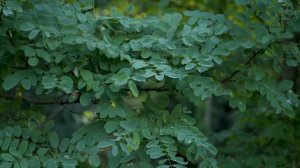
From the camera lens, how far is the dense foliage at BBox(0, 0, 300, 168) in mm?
2305

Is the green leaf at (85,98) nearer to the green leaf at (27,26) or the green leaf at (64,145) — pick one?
the green leaf at (64,145)

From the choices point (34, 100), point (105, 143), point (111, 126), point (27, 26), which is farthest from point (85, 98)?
point (34, 100)

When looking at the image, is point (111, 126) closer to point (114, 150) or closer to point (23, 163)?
point (114, 150)

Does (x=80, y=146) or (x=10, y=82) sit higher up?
(x=10, y=82)

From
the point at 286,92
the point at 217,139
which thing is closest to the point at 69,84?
the point at 286,92

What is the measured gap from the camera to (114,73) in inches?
94.1

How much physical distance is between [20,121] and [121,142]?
2.74ft

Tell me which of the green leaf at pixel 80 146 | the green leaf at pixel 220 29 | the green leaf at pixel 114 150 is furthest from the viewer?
the green leaf at pixel 220 29

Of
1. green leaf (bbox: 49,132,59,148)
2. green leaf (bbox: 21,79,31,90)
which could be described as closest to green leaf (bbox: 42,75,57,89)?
green leaf (bbox: 21,79,31,90)

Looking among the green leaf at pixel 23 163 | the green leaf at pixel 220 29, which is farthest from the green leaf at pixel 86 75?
the green leaf at pixel 220 29

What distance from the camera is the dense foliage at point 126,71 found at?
2.30m

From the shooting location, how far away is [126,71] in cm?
228

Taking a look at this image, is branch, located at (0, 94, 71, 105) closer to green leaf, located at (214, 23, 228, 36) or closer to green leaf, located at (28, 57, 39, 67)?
green leaf, located at (28, 57, 39, 67)

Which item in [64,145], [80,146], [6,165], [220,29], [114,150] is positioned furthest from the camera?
[220,29]
